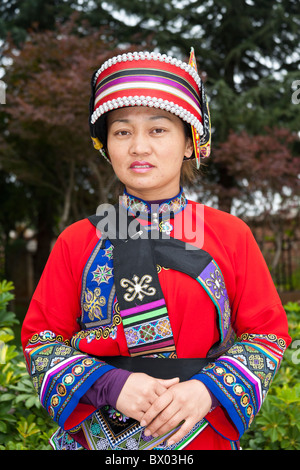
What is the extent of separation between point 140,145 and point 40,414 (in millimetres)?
2164

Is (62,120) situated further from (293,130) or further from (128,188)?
(128,188)

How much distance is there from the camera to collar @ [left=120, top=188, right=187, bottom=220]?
1.83 m

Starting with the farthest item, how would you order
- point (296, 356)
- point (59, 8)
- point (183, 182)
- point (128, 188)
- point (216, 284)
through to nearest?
point (59, 8) < point (296, 356) < point (183, 182) < point (128, 188) < point (216, 284)

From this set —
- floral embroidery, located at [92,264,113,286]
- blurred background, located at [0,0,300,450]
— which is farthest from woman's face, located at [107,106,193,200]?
blurred background, located at [0,0,300,450]

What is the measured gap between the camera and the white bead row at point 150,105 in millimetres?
1671

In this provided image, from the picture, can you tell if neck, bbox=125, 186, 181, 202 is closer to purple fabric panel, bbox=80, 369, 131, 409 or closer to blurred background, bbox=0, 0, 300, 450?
purple fabric panel, bbox=80, 369, 131, 409

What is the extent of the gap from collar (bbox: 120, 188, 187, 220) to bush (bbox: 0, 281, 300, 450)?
1449mm

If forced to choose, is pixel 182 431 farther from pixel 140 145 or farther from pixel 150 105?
pixel 150 105

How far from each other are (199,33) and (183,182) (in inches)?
448

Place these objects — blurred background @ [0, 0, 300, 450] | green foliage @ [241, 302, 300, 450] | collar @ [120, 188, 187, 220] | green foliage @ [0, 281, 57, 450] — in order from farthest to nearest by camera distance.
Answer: blurred background @ [0, 0, 300, 450] → green foliage @ [0, 281, 57, 450] → green foliage @ [241, 302, 300, 450] → collar @ [120, 188, 187, 220]

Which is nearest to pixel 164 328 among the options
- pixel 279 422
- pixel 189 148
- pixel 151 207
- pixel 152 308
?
pixel 152 308

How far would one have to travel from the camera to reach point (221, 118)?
11.1m

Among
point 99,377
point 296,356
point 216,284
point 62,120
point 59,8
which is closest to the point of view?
point 99,377

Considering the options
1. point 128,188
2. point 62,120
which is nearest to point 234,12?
point 62,120
